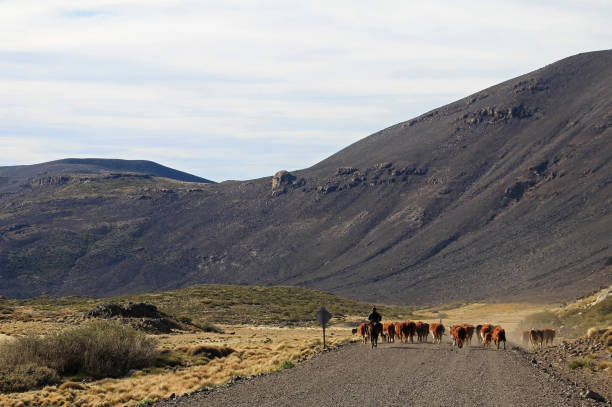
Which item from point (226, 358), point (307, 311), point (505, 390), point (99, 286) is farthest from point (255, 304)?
point (99, 286)

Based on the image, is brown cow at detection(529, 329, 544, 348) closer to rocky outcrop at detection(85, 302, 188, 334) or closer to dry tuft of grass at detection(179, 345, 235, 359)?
dry tuft of grass at detection(179, 345, 235, 359)

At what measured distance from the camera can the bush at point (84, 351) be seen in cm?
2880

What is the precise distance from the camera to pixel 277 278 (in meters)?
190

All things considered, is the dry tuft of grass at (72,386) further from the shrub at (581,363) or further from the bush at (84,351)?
the shrub at (581,363)

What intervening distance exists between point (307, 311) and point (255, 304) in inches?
304

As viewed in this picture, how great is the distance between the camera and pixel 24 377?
26.0 metres

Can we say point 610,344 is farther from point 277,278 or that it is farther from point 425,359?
point 277,278

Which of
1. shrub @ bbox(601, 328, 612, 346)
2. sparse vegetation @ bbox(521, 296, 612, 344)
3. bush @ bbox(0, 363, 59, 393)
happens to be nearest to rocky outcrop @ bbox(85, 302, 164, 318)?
bush @ bbox(0, 363, 59, 393)

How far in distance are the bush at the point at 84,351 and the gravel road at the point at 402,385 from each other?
32.7 feet

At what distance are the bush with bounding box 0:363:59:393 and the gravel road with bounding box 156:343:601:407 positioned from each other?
8.95m

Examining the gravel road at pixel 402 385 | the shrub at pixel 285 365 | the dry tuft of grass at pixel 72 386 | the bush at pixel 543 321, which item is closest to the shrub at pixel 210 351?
the dry tuft of grass at pixel 72 386

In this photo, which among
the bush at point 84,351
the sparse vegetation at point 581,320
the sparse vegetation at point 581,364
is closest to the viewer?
the sparse vegetation at point 581,364

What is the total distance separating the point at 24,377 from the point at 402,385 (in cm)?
1495

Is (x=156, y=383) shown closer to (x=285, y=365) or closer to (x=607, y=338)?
(x=285, y=365)
